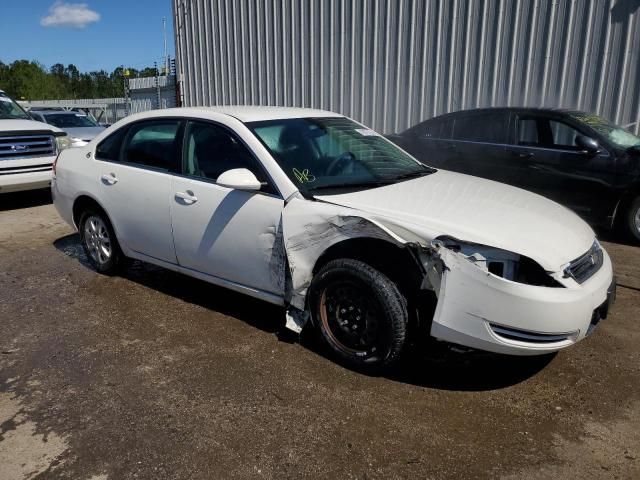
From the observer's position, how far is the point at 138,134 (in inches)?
184

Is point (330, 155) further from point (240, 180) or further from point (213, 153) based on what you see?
point (213, 153)

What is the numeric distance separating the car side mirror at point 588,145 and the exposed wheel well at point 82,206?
204 inches

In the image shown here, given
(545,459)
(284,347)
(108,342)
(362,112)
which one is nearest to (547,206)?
(545,459)

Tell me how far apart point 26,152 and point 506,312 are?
8130mm

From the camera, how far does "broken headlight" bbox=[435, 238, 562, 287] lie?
9.28ft

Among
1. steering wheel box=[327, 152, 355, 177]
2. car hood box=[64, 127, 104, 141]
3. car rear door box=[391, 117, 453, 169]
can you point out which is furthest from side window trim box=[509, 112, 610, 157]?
car hood box=[64, 127, 104, 141]

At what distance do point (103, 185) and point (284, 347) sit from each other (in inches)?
90.5

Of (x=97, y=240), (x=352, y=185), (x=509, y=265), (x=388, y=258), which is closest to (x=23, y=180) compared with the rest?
(x=97, y=240)

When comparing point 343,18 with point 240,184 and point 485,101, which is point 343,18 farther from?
point 240,184

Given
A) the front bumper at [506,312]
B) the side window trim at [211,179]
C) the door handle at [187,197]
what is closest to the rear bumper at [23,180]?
the side window trim at [211,179]

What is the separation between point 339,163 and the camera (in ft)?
12.8

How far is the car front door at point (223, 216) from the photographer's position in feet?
11.8

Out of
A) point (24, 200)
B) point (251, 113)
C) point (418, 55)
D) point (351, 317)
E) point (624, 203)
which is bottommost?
point (24, 200)

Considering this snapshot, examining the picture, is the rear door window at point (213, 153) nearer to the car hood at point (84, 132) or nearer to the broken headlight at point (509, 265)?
the broken headlight at point (509, 265)
